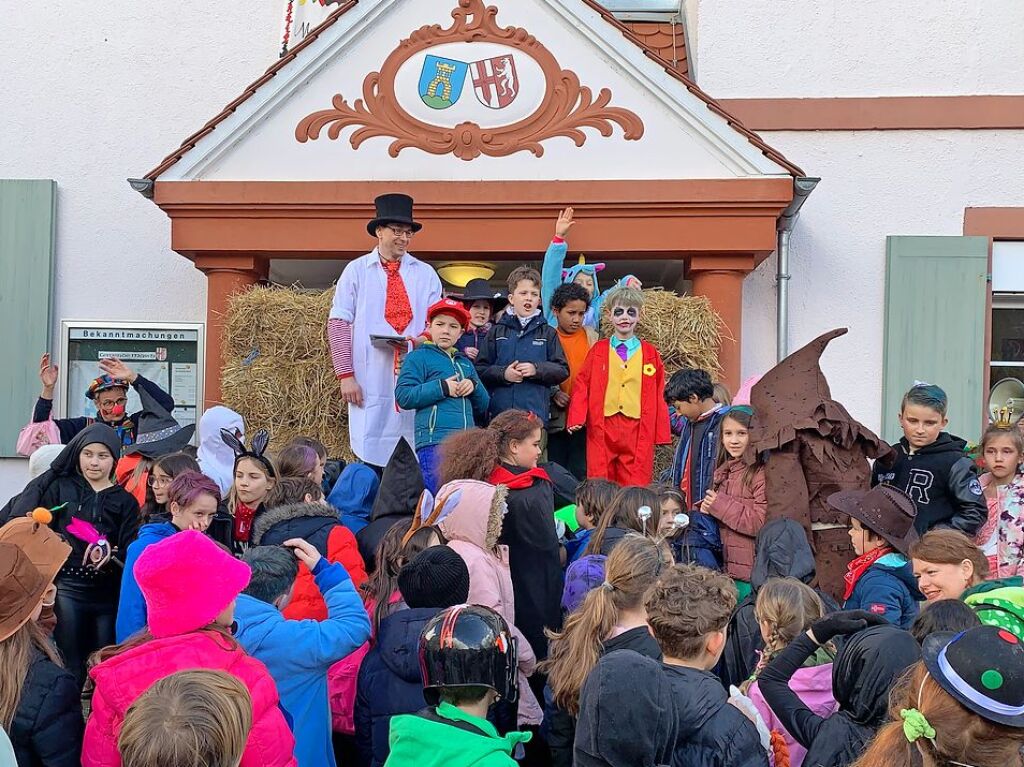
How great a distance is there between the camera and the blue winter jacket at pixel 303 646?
359 cm

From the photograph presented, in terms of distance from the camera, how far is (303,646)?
142 inches

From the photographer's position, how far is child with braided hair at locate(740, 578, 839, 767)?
3.51 meters

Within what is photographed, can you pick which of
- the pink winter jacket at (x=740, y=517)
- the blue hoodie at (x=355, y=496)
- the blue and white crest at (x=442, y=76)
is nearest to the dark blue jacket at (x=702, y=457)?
the pink winter jacket at (x=740, y=517)

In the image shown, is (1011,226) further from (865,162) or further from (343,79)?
(343,79)

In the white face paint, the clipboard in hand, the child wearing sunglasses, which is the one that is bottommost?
the child wearing sunglasses

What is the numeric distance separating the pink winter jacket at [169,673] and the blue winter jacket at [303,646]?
1.27 ft

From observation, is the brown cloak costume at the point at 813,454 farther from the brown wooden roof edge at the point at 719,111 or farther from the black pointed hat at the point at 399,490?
the brown wooden roof edge at the point at 719,111

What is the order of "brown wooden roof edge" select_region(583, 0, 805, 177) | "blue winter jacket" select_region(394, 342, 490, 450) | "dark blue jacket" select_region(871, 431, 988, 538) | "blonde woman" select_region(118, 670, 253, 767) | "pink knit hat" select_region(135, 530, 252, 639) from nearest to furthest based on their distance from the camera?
"blonde woman" select_region(118, 670, 253, 767) < "pink knit hat" select_region(135, 530, 252, 639) < "dark blue jacket" select_region(871, 431, 988, 538) < "blue winter jacket" select_region(394, 342, 490, 450) < "brown wooden roof edge" select_region(583, 0, 805, 177)

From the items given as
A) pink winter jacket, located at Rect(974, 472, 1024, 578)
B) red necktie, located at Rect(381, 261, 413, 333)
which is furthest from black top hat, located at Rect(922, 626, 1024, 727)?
red necktie, located at Rect(381, 261, 413, 333)

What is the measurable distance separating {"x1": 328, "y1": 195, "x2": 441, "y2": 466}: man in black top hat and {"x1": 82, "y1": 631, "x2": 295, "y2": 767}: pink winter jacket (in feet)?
14.0

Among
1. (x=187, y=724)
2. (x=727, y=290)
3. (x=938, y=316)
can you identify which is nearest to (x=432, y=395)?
(x=727, y=290)

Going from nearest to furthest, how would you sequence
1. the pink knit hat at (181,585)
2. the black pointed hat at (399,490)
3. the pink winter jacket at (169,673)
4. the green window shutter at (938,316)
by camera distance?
the pink winter jacket at (169,673) < the pink knit hat at (181,585) < the black pointed hat at (399,490) < the green window shutter at (938,316)

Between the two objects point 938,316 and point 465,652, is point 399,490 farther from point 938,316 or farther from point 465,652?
point 938,316

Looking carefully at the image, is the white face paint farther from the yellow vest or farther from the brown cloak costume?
the brown cloak costume
